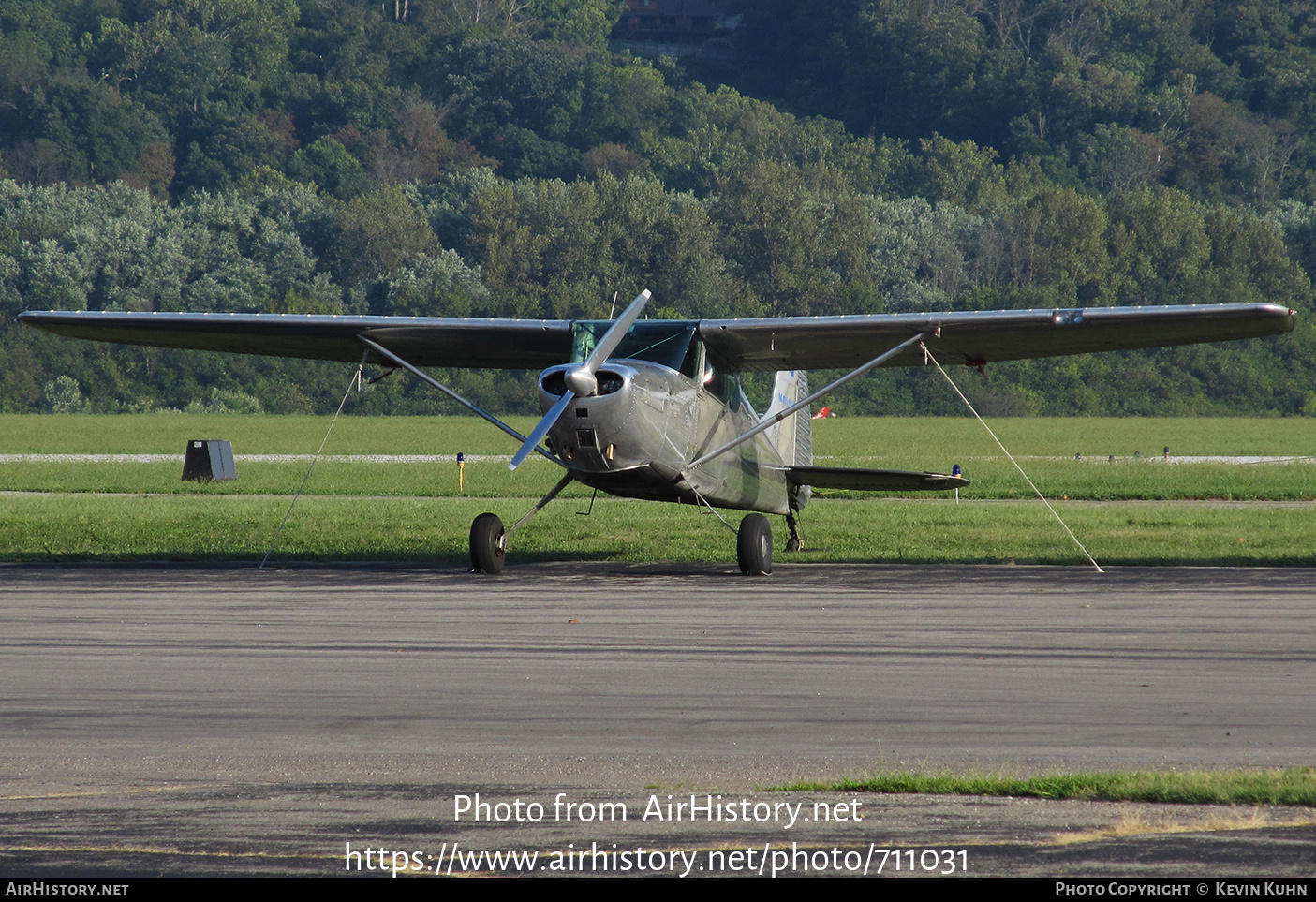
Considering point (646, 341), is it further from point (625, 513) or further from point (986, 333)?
point (625, 513)

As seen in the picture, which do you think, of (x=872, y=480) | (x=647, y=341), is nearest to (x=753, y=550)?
(x=872, y=480)

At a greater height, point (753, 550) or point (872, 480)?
point (872, 480)

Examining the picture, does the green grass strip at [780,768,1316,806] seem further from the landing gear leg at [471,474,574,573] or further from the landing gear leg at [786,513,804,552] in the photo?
the landing gear leg at [786,513,804,552]

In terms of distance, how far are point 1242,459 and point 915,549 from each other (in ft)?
74.5

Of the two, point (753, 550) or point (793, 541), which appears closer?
point (753, 550)

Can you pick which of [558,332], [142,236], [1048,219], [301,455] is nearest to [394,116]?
[142,236]

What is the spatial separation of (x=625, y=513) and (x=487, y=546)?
26.6 ft

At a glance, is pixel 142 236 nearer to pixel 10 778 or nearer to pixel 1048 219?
pixel 1048 219

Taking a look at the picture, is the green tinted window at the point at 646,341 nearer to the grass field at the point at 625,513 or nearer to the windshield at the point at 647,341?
the windshield at the point at 647,341

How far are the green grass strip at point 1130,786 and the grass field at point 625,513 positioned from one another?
30.9ft

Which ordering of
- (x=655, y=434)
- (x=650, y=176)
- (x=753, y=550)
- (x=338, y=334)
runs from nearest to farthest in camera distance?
(x=655, y=434) < (x=753, y=550) < (x=338, y=334) < (x=650, y=176)

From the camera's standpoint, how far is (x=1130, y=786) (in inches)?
226

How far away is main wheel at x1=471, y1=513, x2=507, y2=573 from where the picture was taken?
1403 cm

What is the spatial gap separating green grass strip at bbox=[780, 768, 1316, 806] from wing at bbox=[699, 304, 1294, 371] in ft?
27.1
